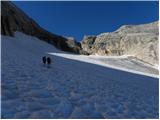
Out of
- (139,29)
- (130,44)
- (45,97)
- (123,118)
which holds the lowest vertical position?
(123,118)

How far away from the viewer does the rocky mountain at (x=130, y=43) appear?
51562 millimetres

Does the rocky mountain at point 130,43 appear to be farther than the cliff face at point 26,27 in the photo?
No

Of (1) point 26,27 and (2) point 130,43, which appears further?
(2) point 130,43

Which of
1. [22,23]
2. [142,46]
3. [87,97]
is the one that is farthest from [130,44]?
[87,97]

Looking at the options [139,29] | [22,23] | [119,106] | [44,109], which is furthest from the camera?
[139,29]

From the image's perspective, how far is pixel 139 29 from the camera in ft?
235

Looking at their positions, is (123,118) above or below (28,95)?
below

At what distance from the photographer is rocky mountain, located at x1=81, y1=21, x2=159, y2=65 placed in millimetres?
51562

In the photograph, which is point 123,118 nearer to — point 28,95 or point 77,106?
point 77,106

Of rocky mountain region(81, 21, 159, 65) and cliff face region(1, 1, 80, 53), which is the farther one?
cliff face region(1, 1, 80, 53)

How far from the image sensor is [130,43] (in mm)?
63219

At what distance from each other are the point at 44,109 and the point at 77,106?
1243 mm

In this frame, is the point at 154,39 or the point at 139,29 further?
the point at 139,29

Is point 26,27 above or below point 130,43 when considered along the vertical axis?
above
